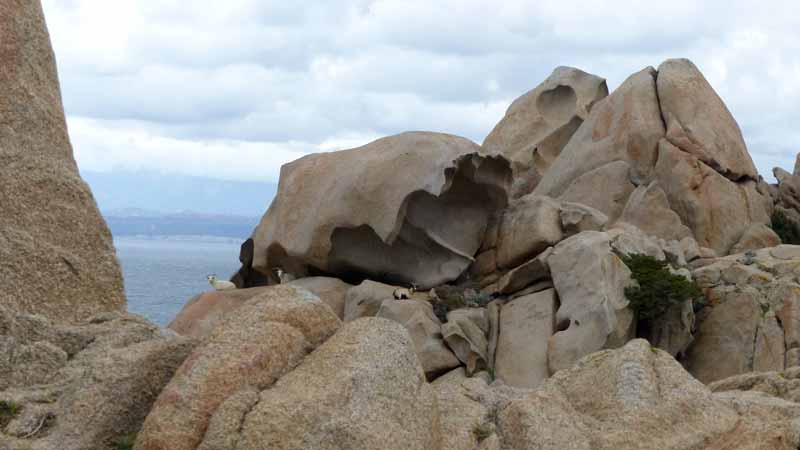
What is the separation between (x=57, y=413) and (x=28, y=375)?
951mm

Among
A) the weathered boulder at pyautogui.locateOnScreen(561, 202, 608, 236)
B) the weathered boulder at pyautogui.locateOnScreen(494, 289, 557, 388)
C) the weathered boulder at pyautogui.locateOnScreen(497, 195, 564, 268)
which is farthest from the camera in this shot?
the weathered boulder at pyautogui.locateOnScreen(561, 202, 608, 236)

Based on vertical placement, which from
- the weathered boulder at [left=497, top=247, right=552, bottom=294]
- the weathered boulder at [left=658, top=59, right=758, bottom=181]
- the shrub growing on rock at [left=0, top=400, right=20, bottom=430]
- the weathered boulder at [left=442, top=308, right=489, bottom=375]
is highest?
the weathered boulder at [left=658, top=59, right=758, bottom=181]

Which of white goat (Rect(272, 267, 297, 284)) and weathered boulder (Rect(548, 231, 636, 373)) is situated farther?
white goat (Rect(272, 267, 297, 284))

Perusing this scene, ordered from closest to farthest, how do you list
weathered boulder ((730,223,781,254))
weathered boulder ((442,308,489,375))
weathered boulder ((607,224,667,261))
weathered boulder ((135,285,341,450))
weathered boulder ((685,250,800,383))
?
weathered boulder ((135,285,341,450)) → weathered boulder ((685,250,800,383)) → weathered boulder ((442,308,489,375)) → weathered boulder ((607,224,667,261)) → weathered boulder ((730,223,781,254))

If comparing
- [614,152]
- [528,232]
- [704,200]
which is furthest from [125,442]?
[614,152]

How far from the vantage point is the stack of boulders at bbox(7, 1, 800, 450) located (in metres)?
10.8

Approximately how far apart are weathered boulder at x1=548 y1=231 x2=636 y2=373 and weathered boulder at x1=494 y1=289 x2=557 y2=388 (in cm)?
37

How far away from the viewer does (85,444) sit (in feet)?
35.5

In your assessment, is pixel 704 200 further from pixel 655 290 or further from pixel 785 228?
pixel 655 290

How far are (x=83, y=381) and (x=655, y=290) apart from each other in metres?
24.7

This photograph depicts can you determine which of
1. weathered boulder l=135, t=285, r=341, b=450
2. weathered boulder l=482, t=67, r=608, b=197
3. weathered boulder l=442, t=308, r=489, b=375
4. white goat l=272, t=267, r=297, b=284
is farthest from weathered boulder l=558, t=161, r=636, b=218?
weathered boulder l=135, t=285, r=341, b=450

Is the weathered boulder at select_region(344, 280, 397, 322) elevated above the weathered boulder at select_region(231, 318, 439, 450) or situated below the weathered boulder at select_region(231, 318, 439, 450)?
below

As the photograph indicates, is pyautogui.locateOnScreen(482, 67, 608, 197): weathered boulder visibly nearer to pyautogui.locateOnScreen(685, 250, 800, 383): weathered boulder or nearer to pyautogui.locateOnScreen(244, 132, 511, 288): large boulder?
pyautogui.locateOnScreen(244, 132, 511, 288): large boulder

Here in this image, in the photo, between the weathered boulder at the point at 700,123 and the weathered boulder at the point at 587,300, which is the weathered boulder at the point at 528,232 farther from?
the weathered boulder at the point at 700,123
